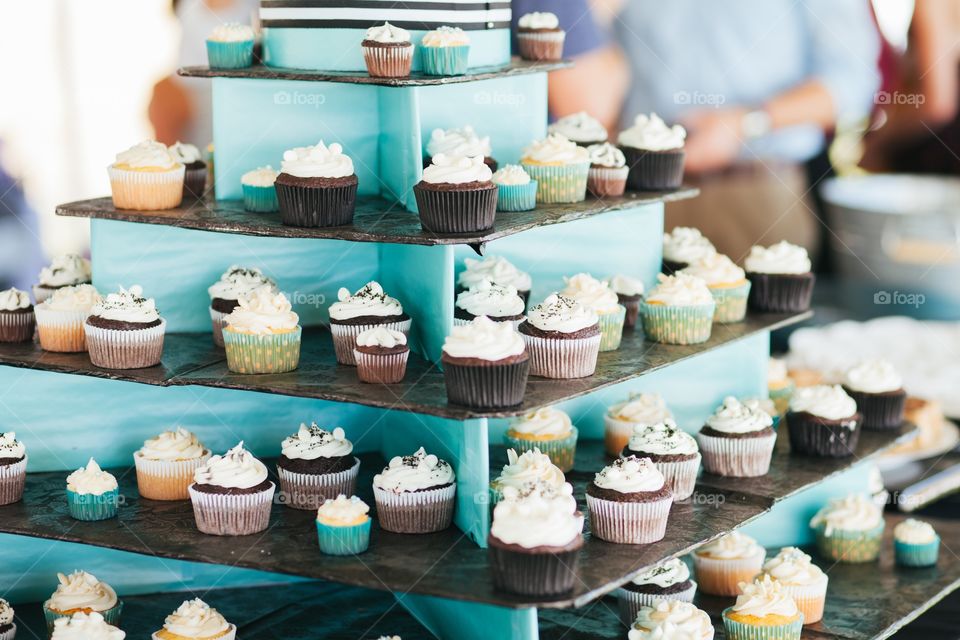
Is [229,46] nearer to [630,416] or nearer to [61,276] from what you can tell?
[61,276]

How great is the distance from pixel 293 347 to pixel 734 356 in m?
1.82

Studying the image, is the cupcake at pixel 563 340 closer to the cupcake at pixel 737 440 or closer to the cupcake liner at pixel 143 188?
the cupcake at pixel 737 440

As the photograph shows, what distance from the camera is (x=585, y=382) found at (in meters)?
4.29

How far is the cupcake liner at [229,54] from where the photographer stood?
186 inches

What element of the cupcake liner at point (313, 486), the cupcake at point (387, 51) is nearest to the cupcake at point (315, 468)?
the cupcake liner at point (313, 486)

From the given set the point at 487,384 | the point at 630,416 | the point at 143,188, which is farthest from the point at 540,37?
the point at 487,384

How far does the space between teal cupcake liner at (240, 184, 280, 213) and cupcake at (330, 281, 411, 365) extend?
43 cm

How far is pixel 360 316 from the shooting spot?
174 inches

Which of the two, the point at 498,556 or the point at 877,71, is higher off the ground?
the point at 877,71

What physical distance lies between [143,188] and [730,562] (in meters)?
2.51

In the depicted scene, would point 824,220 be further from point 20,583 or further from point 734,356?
point 20,583

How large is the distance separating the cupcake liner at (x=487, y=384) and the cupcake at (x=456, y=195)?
44cm

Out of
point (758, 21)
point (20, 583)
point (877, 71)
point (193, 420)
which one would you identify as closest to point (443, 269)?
point (193, 420)

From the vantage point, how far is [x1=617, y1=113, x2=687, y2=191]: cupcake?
500 centimetres
